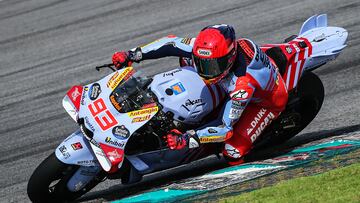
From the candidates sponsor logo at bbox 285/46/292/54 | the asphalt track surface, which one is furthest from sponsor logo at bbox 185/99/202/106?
sponsor logo at bbox 285/46/292/54

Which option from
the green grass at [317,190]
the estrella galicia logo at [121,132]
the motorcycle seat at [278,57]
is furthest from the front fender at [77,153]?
the motorcycle seat at [278,57]

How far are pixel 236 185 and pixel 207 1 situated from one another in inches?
369

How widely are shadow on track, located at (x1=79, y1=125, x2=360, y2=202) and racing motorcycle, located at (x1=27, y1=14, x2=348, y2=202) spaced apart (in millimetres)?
378

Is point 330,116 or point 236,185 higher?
point 236,185

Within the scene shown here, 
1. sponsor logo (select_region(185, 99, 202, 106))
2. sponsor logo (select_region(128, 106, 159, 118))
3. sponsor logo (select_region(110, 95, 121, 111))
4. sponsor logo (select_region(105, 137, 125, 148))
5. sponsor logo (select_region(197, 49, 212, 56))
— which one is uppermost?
sponsor logo (select_region(197, 49, 212, 56))

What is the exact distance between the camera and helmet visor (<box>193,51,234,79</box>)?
23.0 feet

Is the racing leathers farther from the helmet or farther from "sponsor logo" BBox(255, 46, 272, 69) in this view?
the helmet

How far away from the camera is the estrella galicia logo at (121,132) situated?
6.90m

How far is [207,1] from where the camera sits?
15.6 meters

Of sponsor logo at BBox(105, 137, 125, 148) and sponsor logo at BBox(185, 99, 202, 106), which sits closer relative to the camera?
sponsor logo at BBox(105, 137, 125, 148)

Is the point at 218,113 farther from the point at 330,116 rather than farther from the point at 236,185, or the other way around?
the point at 330,116

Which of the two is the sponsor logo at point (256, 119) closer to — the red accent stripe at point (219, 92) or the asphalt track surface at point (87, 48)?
the red accent stripe at point (219, 92)

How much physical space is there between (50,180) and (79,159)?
37 centimetres

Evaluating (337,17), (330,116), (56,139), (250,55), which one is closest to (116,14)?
(337,17)
